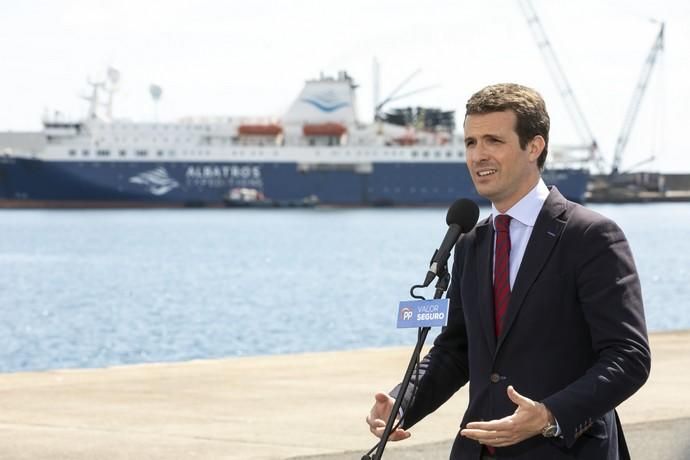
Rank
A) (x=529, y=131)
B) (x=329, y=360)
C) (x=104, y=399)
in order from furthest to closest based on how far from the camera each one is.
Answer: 1. (x=329, y=360)
2. (x=104, y=399)
3. (x=529, y=131)

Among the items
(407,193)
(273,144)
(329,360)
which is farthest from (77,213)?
(329,360)

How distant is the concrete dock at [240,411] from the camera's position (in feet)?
18.5

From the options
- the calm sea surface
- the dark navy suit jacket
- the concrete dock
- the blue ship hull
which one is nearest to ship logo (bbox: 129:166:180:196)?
the blue ship hull

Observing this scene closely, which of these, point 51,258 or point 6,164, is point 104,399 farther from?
point 6,164

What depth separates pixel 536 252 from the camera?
271cm

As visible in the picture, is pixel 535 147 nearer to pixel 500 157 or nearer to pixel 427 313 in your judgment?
pixel 500 157

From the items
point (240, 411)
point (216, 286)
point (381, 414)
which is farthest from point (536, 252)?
point (216, 286)

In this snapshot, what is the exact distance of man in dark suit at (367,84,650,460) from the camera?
2.59m

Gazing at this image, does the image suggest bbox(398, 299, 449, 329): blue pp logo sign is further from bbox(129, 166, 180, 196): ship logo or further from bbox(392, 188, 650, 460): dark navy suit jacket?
bbox(129, 166, 180, 196): ship logo

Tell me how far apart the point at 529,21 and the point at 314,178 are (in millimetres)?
22568

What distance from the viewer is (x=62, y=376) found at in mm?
8141

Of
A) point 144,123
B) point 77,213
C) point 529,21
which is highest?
point 529,21

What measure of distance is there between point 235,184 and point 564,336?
3563 inches

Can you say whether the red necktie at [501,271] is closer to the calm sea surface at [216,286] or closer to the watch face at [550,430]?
the watch face at [550,430]
